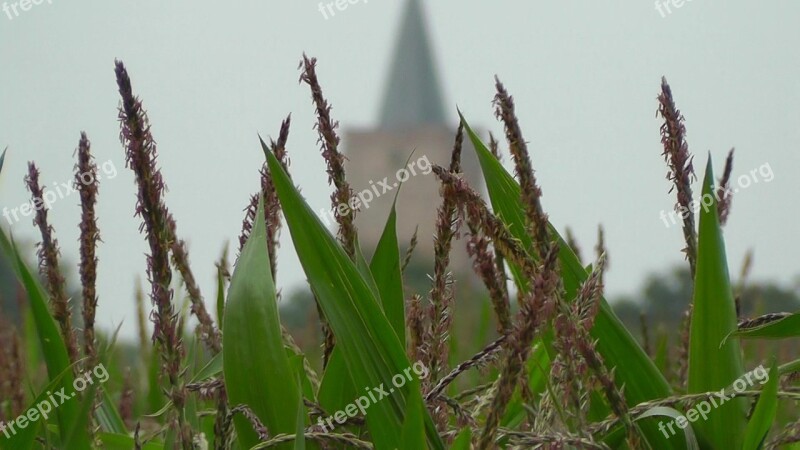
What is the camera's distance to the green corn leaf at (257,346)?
72 centimetres

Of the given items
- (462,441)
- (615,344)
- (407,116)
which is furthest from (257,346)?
(407,116)

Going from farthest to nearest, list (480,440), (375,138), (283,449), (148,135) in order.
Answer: (375,138), (283,449), (148,135), (480,440)

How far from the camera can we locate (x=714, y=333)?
2.51ft

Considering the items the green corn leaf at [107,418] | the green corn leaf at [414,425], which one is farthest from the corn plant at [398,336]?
the green corn leaf at [107,418]

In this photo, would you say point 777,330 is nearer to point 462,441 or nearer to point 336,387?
point 462,441

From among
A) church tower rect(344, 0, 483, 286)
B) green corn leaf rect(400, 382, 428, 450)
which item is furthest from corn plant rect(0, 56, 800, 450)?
church tower rect(344, 0, 483, 286)

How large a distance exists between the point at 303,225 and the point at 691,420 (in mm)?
386

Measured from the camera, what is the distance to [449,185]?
637mm

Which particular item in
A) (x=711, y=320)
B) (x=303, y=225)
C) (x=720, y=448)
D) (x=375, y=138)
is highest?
(x=375, y=138)

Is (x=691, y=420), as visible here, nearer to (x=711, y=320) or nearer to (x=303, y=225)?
(x=711, y=320)

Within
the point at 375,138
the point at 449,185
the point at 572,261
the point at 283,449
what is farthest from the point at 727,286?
the point at 375,138

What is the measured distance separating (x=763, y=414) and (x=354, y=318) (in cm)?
35

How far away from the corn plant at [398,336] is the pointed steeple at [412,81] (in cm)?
5386

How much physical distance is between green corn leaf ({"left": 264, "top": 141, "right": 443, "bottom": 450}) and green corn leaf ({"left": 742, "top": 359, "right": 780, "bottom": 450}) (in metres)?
0.27
